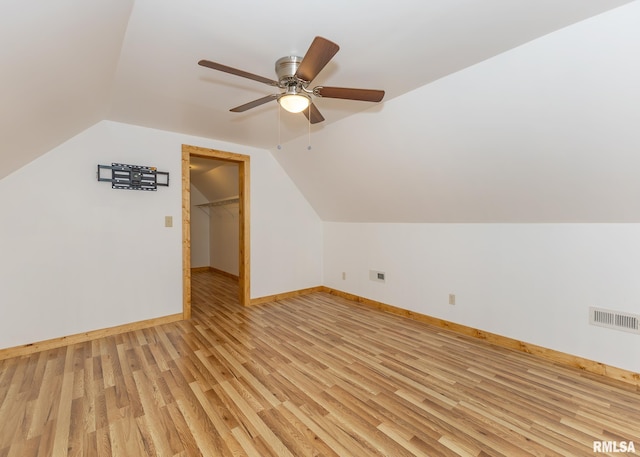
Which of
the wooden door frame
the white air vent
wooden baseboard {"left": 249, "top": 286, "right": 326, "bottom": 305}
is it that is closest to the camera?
the white air vent

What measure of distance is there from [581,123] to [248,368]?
3.20 m

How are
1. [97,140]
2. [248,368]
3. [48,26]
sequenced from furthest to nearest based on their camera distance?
[97,140], [248,368], [48,26]

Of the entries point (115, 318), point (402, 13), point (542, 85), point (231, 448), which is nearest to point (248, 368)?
point (231, 448)

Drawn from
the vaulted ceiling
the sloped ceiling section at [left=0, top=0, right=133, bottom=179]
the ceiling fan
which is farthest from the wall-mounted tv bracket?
the ceiling fan

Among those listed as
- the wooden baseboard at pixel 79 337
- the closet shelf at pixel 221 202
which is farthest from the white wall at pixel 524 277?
the closet shelf at pixel 221 202

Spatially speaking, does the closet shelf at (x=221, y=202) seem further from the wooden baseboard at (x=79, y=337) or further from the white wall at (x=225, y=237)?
the wooden baseboard at (x=79, y=337)

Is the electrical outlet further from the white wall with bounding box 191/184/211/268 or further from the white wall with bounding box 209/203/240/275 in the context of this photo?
the white wall with bounding box 191/184/211/268

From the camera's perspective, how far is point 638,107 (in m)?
1.73

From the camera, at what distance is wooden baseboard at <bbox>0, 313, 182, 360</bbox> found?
2707 mm

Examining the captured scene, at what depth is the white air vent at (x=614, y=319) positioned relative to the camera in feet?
7.38

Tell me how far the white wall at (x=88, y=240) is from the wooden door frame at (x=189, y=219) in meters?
0.07

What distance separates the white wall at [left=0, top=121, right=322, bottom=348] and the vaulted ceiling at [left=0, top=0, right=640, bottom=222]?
0.75 ft

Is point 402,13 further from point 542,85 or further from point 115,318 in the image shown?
point 115,318

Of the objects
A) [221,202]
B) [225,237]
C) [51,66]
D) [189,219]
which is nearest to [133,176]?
[189,219]
